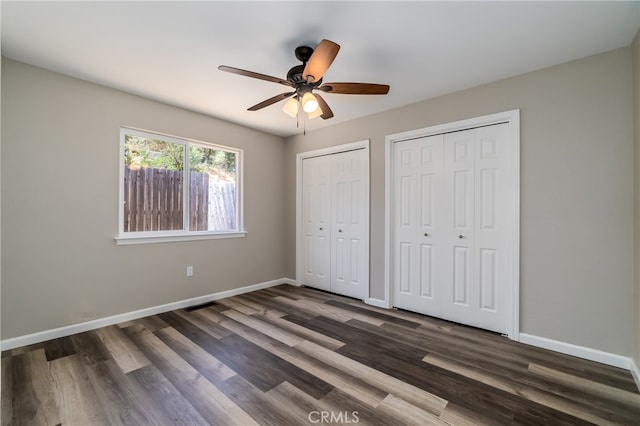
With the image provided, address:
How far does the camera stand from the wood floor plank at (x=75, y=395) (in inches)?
63.3

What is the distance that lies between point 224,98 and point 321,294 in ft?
9.53

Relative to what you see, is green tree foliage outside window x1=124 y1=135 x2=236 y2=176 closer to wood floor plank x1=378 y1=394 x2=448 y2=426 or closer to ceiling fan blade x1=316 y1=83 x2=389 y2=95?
ceiling fan blade x1=316 y1=83 x2=389 y2=95

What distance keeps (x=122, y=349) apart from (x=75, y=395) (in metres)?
0.61

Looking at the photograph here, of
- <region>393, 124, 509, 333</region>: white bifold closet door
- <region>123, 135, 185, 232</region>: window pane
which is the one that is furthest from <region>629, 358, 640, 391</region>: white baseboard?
<region>123, 135, 185, 232</region>: window pane

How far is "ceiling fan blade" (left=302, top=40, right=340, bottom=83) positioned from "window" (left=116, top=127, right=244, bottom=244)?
2.30 m

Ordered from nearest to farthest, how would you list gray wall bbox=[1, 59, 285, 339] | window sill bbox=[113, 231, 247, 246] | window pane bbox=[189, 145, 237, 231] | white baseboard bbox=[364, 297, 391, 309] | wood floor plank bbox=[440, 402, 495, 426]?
wood floor plank bbox=[440, 402, 495, 426] < gray wall bbox=[1, 59, 285, 339] < window sill bbox=[113, 231, 247, 246] < white baseboard bbox=[364, 297, 391, 309] < window pane bbox=[189, 145, 237, 231]

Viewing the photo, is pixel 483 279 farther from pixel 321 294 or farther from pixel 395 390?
pixel 321 294

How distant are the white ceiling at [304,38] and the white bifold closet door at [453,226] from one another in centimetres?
70

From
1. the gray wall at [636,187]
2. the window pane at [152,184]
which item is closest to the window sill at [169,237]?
the window pane at [152,184]

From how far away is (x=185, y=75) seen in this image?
2.65 meters

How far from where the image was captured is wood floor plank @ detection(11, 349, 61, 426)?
161cm

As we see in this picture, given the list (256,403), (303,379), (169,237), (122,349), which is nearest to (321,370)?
(303,379)

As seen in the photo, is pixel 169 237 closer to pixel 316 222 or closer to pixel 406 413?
pixel 316 222

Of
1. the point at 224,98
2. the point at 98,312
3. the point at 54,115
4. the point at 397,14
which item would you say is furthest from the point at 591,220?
the point at 54,115
